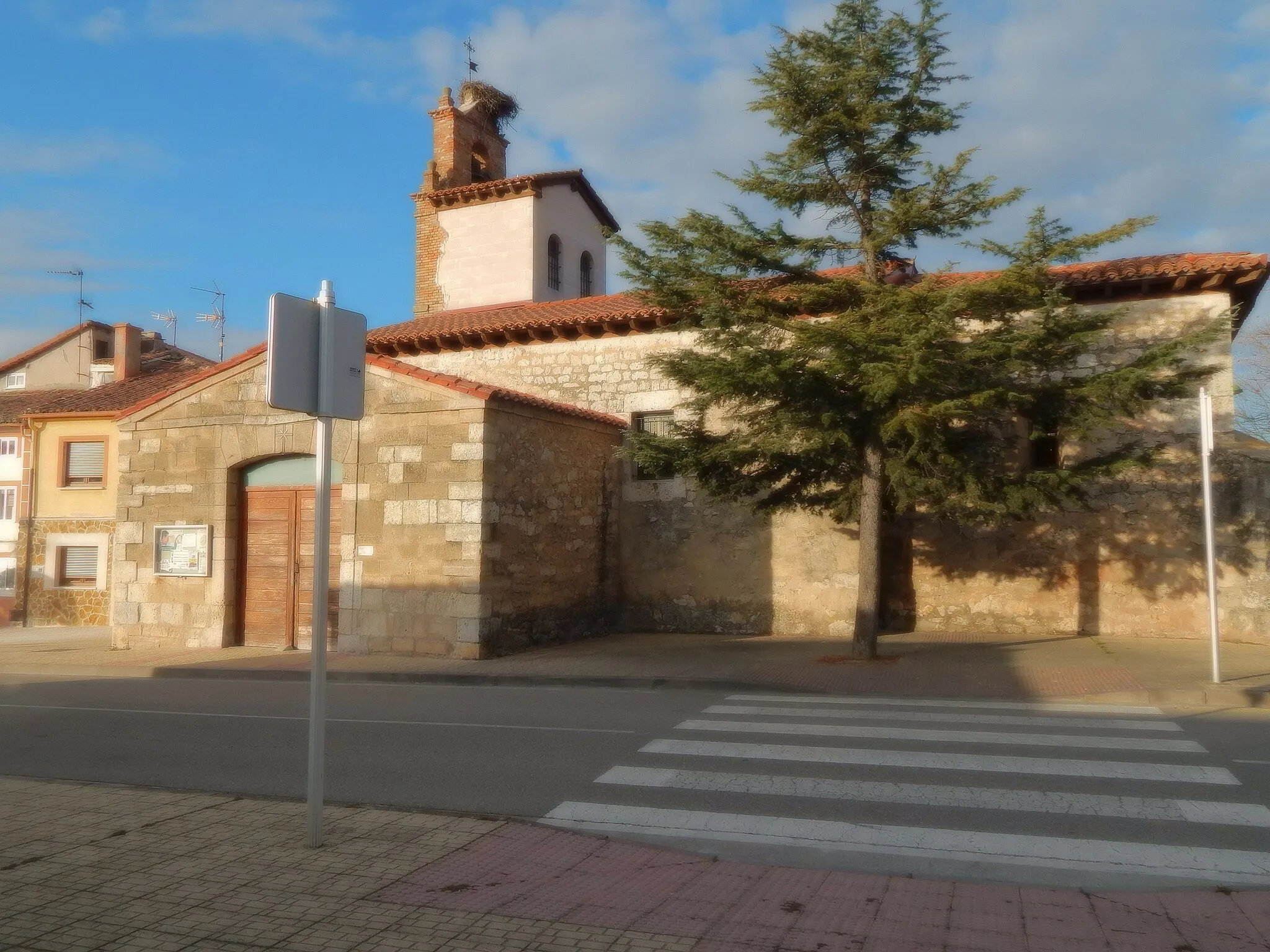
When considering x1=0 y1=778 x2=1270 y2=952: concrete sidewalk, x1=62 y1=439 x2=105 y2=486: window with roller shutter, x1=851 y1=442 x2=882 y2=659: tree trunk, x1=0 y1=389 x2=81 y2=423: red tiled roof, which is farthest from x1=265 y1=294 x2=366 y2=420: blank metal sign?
x1=0 y1=389 x2=81 y2=423: red tiled roof

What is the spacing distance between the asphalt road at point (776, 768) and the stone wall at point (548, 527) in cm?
327

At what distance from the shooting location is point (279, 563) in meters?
15.6

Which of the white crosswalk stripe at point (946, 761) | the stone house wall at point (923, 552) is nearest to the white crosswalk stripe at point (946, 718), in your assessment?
the white crosswalk stripe at point (946, 761)

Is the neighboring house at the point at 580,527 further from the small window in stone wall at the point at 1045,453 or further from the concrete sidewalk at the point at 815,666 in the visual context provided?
the concrete sidewalk at the point at 815,666

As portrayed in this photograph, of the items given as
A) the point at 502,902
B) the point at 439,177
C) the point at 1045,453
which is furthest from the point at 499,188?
the point at 502,902

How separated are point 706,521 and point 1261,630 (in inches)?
333

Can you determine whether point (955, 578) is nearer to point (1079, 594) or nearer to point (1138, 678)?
point (1079, 594)

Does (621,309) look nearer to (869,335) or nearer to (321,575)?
(869,335)

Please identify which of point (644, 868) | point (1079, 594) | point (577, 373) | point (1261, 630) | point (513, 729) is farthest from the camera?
point (577, 373)

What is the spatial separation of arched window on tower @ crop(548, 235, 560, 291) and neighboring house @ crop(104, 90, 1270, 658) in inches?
294

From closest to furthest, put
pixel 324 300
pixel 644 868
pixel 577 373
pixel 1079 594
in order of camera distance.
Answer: pixel 644 868
pixel 324 300
pixel 1079 594
pixel 577 373

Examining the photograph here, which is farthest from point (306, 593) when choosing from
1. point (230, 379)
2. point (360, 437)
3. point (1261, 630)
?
point (1261, 630)

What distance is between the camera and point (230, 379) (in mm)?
15828

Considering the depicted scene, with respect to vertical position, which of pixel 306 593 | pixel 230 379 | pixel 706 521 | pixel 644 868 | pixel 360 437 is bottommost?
pixel 644 868
